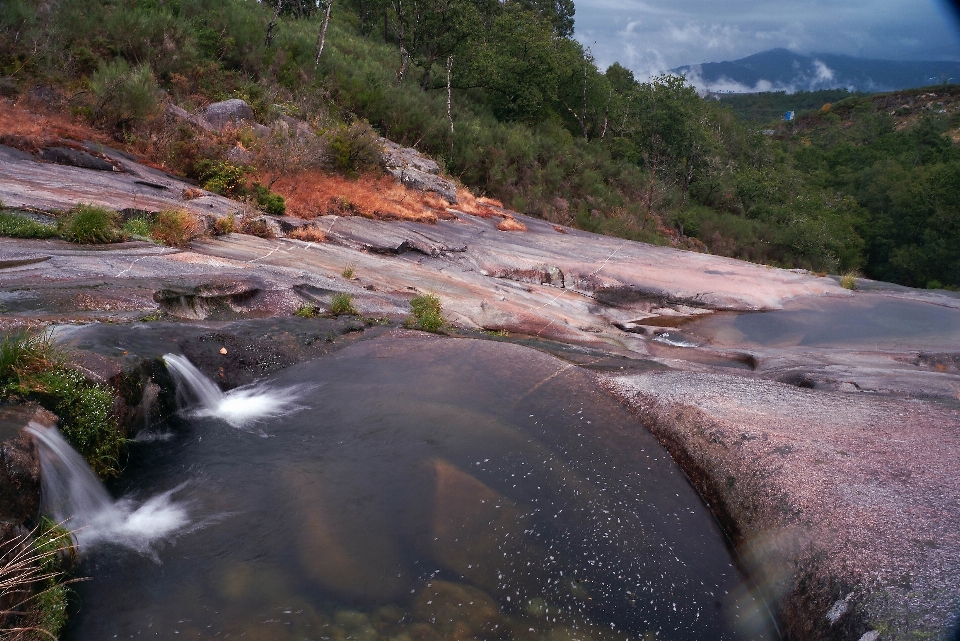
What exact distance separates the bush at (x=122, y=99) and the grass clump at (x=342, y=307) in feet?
33.1

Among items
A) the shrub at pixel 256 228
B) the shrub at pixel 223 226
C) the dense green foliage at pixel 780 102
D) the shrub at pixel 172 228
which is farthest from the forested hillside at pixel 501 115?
the dense green foliage at pixel 780 102

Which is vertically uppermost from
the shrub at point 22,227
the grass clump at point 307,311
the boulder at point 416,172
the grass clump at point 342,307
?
the boulder at point 416,172

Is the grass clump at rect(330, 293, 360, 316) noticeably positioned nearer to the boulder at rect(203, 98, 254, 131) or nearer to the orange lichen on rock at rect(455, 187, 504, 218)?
the boulder at rect(203, 98, 254, 131)

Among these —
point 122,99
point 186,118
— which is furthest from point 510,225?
point 122,99

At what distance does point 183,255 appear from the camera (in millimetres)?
10688

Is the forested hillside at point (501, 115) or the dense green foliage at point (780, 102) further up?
the dense green foliage at point (780, 102)

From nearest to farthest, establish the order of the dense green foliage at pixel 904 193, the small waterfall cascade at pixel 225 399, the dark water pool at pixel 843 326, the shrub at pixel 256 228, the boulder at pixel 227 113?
1. the small waterfall cascade at pixel 225 399
2. the dark water pool at pixel 843 326
3. the shrub at pixel 256 228
4. the boulder at pixel 227 113
5. the dense green foliage at pixel 904 193

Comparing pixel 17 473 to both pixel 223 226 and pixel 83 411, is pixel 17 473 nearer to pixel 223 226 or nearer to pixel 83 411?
pixel 83 411

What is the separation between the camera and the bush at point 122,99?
16156 mm

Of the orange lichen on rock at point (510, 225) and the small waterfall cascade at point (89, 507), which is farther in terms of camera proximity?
the orange lichen on rock at point (510, 225)

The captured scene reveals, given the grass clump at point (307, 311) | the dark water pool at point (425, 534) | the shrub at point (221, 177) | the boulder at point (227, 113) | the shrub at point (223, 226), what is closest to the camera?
the dark water pool at point (425, 534)

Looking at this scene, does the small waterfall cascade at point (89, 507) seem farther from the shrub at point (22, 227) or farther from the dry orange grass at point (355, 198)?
the dry orange grass at point (355, 198)

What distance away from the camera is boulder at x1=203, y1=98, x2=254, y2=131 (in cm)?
1867

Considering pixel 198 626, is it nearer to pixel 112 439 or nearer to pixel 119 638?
pixel 119 638
